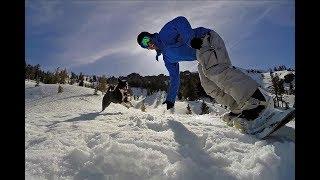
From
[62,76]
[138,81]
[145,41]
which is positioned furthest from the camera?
[138,81]

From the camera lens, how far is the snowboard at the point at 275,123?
3.48 metres

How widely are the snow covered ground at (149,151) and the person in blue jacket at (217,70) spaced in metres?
0.37

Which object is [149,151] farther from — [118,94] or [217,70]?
[118,94]

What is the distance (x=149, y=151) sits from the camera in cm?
278

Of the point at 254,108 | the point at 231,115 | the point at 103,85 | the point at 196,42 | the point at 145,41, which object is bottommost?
the point at 231,115

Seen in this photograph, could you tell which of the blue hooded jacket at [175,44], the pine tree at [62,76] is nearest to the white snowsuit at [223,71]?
the blue hooded jacket at [175,44]

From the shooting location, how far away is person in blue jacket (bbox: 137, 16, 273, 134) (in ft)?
13.7

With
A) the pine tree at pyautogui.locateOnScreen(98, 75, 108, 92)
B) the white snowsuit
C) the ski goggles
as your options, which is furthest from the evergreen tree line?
the white snowsuit

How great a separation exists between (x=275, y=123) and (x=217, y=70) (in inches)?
37.6

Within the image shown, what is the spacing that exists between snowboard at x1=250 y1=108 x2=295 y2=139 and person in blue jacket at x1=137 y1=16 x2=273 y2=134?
0.31 m

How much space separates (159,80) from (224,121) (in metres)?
20.0

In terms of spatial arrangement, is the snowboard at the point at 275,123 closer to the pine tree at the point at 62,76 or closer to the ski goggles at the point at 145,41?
the ski goggles at the point at 145,41

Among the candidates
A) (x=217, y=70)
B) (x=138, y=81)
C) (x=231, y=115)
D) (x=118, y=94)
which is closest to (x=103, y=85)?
(x=118, y=94)

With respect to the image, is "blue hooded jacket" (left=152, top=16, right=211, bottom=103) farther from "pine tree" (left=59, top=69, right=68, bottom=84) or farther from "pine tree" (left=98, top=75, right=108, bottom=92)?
"pine tree" (left=59, top=69, right=68, bottom=84)
